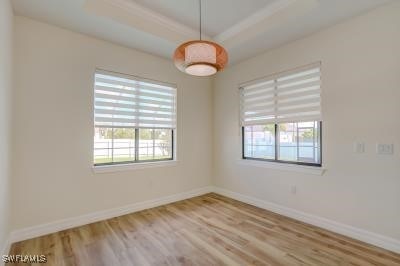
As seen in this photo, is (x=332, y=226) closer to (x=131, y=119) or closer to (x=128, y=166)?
(x=128, y=166)

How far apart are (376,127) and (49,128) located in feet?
13.2

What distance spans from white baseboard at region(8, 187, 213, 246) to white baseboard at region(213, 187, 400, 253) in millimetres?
1421

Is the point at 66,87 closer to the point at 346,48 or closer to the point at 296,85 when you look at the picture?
the point at 296,85

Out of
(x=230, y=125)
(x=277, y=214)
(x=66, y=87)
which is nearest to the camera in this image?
(x=66, y=87)

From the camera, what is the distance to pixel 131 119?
335cm

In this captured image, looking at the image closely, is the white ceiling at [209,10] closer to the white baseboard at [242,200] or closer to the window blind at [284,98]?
the window blind at [284,98]

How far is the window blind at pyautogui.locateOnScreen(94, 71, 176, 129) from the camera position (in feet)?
10.0

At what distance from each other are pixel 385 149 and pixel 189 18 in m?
3.00

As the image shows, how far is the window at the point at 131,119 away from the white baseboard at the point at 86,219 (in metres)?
0.74

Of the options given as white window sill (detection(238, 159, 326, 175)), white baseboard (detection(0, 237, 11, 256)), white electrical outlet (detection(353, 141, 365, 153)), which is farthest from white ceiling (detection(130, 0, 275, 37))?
white baseboard (detection(0, 237, 11, 256))

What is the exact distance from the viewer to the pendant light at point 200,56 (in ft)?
6.04

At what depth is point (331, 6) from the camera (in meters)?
2.30

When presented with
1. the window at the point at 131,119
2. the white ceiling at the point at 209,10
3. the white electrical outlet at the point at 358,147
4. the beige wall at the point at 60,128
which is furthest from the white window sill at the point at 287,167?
the white ceiling at the point at 209,10

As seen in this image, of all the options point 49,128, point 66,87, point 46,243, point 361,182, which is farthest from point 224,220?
point 66,87
